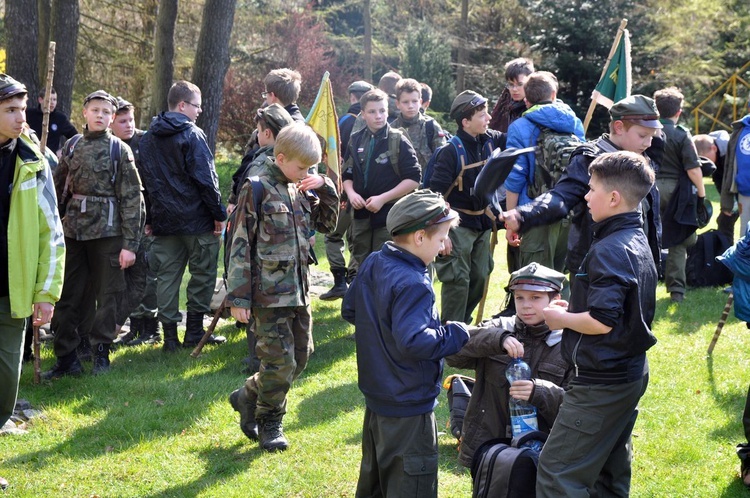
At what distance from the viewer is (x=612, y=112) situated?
5262 mm

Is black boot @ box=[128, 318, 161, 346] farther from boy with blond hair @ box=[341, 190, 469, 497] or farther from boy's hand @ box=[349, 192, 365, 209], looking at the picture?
boy with blond hair @ box=[341, 190, 469, 497]

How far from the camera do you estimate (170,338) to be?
8070 mm

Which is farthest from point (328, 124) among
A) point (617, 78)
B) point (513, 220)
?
point (513, 220)

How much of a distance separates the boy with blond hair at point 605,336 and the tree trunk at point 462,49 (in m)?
25.7

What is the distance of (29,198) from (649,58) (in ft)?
73.9

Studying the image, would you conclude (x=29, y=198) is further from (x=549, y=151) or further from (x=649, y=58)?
(x=649, y=58)

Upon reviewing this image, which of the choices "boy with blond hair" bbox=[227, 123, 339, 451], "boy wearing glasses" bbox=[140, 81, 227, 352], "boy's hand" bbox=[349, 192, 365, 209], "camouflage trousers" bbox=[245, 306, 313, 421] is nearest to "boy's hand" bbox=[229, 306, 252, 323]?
"boy with blond hair" bbox=[227, 123, 339, 451]

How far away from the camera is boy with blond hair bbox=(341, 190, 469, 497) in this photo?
3949 millimetres

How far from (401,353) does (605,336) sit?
36.8 inches

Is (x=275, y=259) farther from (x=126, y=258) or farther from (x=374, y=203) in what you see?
(x=374, y=203)

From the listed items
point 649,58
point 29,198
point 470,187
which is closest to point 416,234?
point 29,198

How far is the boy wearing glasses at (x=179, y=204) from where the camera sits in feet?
25.4

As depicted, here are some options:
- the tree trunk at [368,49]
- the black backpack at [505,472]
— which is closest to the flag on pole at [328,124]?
the black backpack at [505,472]

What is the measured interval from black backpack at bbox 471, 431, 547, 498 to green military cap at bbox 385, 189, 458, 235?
1230mm
